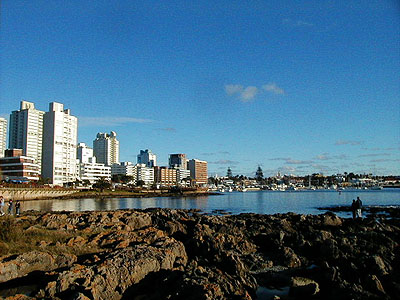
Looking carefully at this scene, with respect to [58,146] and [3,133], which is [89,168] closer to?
[58,146]

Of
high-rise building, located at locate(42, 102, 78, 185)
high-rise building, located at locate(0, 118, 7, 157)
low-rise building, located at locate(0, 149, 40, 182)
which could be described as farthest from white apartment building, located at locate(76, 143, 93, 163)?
low-rise building, located at locate(0, 149, 40, 182)

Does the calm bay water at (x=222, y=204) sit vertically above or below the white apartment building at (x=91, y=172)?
below

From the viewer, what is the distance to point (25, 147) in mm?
139500

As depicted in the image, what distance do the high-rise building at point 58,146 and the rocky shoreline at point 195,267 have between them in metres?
123

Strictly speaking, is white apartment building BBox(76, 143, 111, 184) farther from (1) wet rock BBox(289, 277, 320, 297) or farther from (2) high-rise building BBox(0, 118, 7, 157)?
(1) wet rock BBox(289, 277, 320, 297)

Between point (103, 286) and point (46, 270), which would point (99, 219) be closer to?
point (46, 270)

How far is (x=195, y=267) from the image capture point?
11281 millimetres

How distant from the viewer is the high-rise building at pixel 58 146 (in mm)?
133750

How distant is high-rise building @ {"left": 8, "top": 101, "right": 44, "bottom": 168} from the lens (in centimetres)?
13975

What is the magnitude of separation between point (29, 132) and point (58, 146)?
16.1 m

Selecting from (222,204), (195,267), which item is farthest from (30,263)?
(222,204)

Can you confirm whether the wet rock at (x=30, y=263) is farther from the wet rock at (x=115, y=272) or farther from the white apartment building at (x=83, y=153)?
the white apartment building at (x=83, y=153)

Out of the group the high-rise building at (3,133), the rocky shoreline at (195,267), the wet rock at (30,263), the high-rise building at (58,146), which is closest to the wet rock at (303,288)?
the rocky shoreline at (195,267)

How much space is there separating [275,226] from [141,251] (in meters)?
14.0
